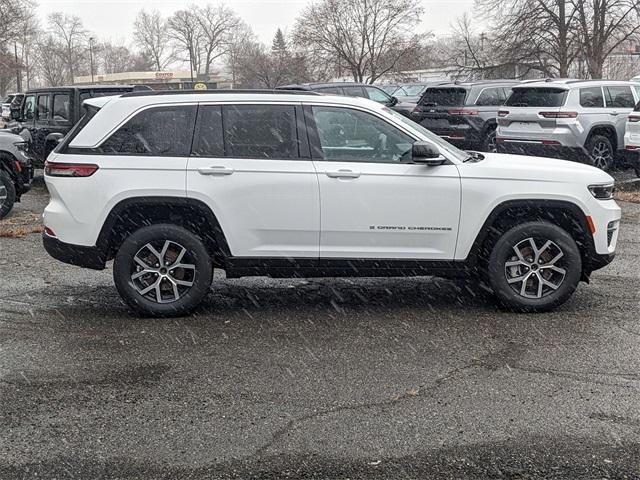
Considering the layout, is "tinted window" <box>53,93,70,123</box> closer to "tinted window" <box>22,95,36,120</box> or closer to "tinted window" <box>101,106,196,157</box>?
"tinted window" <box>22,95,36,120</box>

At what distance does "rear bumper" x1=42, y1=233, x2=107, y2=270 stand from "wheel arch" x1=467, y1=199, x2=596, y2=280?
114 inches

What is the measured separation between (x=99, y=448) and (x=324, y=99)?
345 centimetres

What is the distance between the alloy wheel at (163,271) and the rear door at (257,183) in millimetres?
406

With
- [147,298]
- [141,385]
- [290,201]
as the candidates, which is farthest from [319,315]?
[141,385]

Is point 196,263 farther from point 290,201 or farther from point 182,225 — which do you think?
point 290,201

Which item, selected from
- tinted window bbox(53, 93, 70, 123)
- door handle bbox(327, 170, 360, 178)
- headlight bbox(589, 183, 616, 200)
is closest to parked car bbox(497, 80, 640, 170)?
tinted window bbox(53, 93, 70, 123)

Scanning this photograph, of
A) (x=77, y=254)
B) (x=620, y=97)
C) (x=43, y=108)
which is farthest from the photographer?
(x=620, y=97)

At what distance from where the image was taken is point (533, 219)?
6434 millimetres

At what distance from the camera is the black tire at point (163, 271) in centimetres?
611

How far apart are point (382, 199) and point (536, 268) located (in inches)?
54.3

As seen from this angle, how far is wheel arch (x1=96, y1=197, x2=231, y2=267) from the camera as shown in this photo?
608 centimetres

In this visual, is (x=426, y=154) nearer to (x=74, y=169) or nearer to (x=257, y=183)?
(x=257, y=183)

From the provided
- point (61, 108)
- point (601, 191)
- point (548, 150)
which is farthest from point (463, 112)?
point (601, 191)

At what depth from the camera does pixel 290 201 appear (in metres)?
6.11
